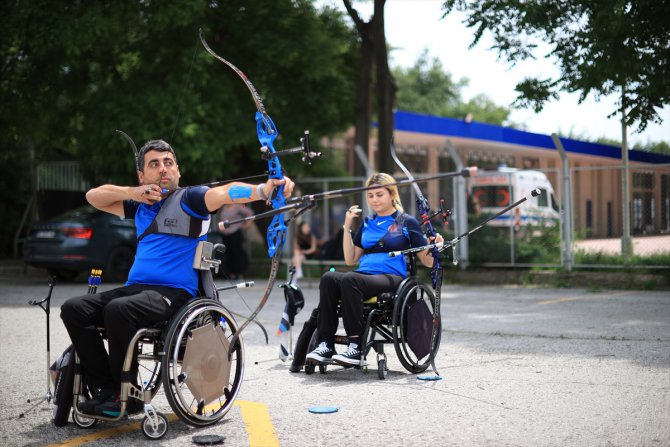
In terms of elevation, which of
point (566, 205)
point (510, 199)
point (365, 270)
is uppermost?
point (510, 199)

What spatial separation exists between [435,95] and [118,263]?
5573 cm

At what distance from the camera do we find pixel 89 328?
17.0 feet

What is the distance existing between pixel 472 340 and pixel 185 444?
4.84 meters

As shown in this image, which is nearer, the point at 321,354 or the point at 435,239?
the point at 321,354

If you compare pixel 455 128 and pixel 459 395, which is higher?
pixel 455 128

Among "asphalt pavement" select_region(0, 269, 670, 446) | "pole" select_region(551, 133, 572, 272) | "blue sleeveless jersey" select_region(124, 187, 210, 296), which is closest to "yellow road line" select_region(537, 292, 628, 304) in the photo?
"pole" select_region(551, 133, 572, 272)

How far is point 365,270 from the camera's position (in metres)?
7.46

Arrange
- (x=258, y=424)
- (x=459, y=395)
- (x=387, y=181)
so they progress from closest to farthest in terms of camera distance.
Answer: (x=258, y=424) → (x=459, y=395) → (x=387, y=181)

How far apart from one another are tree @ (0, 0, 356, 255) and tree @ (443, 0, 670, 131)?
5.39 m

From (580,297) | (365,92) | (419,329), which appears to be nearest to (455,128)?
(365,92)

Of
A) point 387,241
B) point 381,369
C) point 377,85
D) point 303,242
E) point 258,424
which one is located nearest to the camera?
point 258,424

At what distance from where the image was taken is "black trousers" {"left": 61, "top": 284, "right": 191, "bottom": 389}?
16.6 ft

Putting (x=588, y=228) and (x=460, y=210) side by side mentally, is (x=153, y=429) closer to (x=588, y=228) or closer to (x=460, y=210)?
(x=588, y=228)

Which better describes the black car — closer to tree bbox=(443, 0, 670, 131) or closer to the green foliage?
tree bbox=(443, 0, 670, 131)
